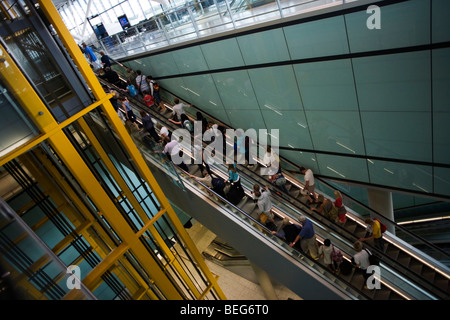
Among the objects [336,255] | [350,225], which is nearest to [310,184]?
[350,225]

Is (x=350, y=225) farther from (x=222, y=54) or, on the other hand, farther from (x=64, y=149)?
(x=64, y=149)

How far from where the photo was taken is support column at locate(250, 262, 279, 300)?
12.7 meters

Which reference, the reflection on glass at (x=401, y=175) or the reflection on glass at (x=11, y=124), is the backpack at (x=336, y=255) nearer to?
the reflection on glass at (x=401, y=175)

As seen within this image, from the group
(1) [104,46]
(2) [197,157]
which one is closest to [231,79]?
(2) [197,157]

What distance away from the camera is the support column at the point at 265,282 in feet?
41.6

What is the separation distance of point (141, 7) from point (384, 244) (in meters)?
23.0

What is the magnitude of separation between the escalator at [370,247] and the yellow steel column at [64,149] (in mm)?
2302

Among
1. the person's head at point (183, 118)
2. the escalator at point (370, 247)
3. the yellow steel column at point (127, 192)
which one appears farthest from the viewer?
the person's head at point (183, 118)

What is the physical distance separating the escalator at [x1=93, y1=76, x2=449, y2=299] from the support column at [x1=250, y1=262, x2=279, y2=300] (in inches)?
217

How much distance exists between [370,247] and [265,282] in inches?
291

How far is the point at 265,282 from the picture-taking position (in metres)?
13.0

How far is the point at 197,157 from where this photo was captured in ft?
29.1

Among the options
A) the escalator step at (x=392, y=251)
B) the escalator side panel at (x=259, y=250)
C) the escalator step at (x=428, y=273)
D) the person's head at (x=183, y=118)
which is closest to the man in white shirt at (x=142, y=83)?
the person's head at (x=183, y=118)

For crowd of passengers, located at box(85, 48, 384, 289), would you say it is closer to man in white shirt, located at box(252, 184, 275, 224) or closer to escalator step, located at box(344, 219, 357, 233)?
man in white shirt, located at box(252, 184, 275, 224)
